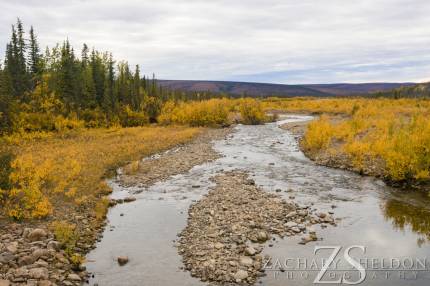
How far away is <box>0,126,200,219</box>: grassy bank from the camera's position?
54.9 ft

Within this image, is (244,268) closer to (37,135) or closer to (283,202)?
(283,202)

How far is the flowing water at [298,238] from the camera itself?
12.2 metres

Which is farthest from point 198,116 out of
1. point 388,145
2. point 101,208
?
point 101,208

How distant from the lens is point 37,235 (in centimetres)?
1410

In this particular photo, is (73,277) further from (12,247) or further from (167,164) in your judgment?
(167,164)

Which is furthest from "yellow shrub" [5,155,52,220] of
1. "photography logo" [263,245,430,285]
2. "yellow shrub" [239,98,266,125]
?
"yellow shrub" [239,98,266,125]

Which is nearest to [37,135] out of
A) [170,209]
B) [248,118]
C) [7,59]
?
[7,59]

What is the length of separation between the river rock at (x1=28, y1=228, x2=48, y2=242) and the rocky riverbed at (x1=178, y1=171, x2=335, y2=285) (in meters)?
5.06

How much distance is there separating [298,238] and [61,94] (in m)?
47.5

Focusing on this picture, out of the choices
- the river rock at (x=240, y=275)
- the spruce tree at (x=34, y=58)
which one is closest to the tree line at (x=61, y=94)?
the spruce tree at (x=34, y=58)

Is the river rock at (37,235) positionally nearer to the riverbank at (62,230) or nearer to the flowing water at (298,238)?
the riverbank at (62,230)

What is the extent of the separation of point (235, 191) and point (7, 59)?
48583 mm

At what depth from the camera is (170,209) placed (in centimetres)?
1919

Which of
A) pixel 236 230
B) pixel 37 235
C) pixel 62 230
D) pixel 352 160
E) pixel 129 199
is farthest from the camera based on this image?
pixel 352 160
